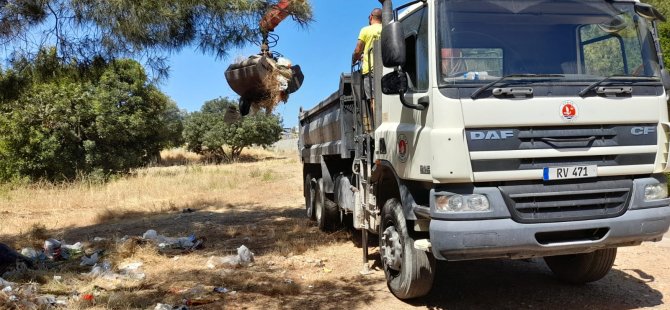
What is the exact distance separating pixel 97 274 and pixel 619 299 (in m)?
5.42

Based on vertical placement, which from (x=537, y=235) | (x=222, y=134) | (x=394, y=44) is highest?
(x=222, y=134)

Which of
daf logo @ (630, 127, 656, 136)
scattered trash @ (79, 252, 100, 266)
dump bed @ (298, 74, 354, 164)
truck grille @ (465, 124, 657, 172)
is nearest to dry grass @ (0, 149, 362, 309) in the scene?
scattered trash @ (79, 252, 100, 266)

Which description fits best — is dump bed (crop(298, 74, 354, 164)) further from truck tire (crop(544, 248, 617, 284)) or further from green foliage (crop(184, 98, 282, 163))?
green foliage (crop(184, 98, 282, 163))

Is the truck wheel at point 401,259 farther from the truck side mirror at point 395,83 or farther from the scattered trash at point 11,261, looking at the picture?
the scattered trash at point 11,261

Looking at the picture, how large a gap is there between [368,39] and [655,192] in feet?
11.0

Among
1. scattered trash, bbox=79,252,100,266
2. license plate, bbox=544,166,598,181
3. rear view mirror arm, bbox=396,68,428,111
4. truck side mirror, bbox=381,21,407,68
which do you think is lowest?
scattered trash, bbox=79,252,100,266

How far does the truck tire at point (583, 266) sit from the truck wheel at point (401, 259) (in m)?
1.63

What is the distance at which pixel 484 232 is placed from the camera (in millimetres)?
3945

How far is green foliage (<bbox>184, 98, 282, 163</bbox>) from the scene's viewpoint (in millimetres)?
41750

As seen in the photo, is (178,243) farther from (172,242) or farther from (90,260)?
(90,260)

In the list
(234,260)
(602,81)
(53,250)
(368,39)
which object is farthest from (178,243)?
(602,81)

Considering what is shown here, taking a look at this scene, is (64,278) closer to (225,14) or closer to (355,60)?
(225,14)

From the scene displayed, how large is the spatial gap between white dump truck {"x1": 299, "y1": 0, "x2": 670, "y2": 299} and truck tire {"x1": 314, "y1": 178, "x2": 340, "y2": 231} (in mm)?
3959

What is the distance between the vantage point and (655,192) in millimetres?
4297
